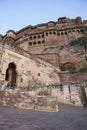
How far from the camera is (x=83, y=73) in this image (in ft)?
71.1

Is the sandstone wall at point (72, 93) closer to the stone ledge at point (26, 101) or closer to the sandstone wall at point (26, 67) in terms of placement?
the sandstone wall at point (26, 67)

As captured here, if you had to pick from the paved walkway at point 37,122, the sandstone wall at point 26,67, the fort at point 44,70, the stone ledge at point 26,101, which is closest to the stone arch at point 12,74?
the fort at point 44,70

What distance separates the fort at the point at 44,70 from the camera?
7.79 metres

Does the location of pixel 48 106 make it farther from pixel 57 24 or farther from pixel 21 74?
pixel 57 24

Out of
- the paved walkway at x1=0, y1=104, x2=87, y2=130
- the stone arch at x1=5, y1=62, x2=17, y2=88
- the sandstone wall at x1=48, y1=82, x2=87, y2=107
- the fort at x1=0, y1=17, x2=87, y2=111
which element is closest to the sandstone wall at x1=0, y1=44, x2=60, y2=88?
the fort at x1=0, y1=17, x2=87, y2=111

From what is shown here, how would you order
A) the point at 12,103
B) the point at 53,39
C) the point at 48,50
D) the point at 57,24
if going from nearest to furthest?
the point at 12,103, the point at 48,50, the point at 53,39, the point at 57,24

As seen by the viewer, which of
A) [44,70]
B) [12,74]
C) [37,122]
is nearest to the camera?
[37,122]

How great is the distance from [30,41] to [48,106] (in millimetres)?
33653

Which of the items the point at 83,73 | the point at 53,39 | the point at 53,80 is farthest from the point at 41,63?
the point at 53,39

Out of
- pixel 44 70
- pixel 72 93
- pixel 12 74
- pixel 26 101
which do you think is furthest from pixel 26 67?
pixel 26 101

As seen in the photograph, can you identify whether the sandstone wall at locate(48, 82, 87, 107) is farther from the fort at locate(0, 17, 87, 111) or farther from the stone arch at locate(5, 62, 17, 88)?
the stone arch at locate(5, 62, 17, 88)

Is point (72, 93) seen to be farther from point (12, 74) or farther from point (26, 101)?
point (12, 74)

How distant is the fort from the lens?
7789mm

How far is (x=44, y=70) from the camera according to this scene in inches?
802
